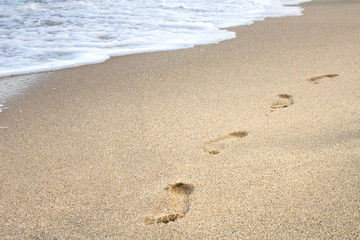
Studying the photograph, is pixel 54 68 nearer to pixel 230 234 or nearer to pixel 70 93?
pixel 70 93

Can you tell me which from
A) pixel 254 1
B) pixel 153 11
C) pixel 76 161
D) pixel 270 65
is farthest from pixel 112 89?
pixel 254 1

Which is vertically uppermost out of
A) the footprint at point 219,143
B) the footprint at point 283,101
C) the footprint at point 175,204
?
the footprint at point 283,101

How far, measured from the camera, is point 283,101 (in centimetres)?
246

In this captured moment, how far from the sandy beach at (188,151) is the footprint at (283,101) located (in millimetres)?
26

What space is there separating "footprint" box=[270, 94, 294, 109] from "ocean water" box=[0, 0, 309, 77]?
180 cm

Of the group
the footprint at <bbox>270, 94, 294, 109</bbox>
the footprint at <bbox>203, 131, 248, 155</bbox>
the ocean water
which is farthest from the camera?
the ocean water

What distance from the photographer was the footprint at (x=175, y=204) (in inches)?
55.4

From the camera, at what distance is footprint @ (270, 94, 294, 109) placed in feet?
7.84

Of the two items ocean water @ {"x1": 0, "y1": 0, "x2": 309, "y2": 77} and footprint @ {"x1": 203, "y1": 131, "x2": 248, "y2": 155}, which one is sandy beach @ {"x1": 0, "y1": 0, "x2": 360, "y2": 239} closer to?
footprint @ {"x1": 203, "y1": 131, "x2": 248, "y2": 155}

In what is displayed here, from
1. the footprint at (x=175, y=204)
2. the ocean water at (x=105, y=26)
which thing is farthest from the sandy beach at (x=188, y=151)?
the ocean water at (x=105, y=26)

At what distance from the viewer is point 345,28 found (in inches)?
171

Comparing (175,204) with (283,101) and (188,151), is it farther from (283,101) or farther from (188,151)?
(283,101)

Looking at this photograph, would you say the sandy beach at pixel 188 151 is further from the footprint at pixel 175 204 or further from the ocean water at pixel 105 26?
the ocean water at pixel 105 26

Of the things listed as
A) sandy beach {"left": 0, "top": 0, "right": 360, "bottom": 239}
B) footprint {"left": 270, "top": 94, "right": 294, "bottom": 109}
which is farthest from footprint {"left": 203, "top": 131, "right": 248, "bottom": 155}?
footprint {"left": 270, "top": 94, "right": 294, "bottom": 109}
